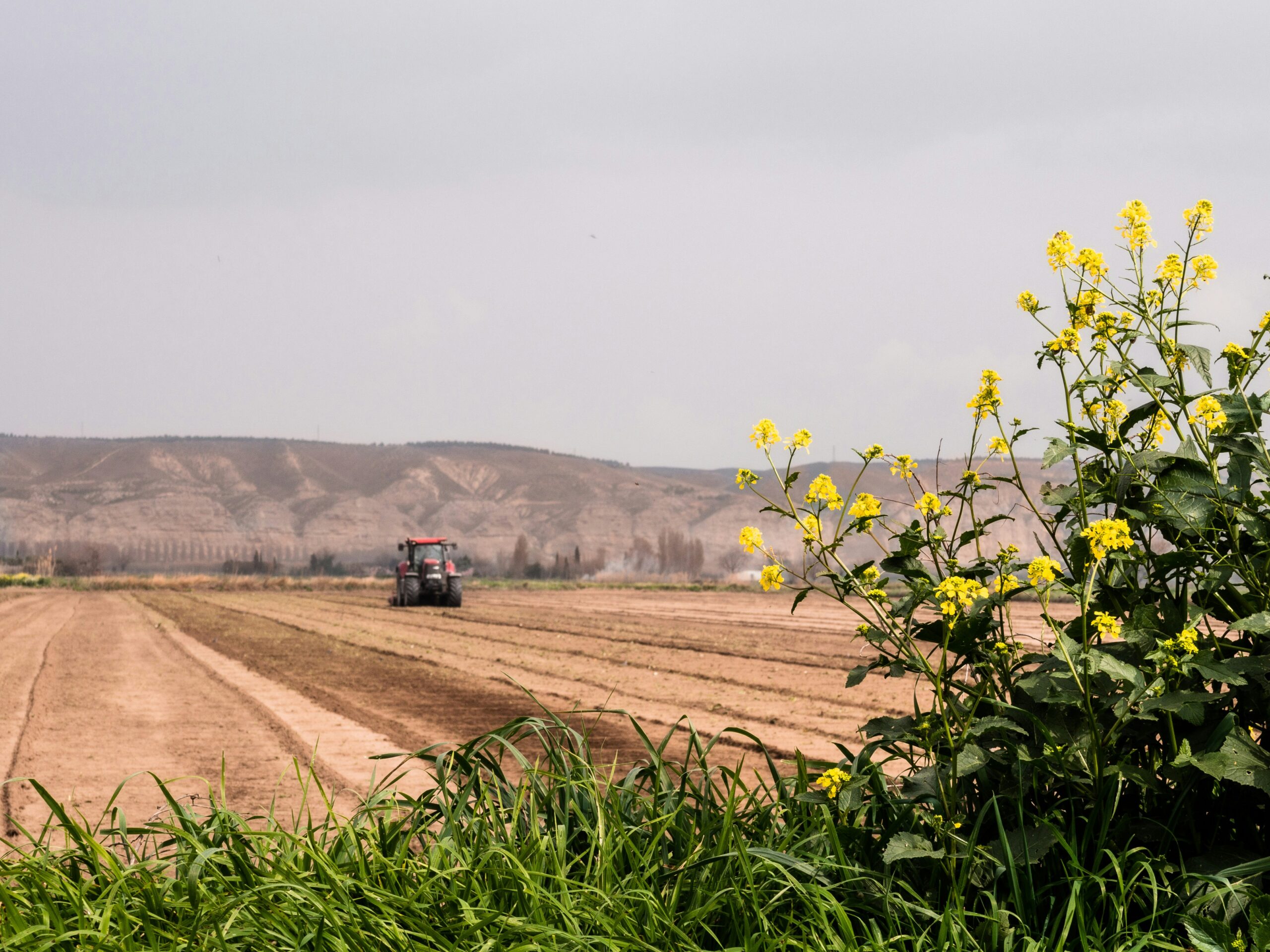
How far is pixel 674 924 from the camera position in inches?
114

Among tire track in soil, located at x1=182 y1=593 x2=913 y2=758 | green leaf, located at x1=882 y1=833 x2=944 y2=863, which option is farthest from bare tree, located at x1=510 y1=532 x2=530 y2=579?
green leaf, located at x1=882 y1=833 x2=944 y2=863

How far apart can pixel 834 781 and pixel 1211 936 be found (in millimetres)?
1018

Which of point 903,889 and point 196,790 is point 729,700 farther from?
point 903,889

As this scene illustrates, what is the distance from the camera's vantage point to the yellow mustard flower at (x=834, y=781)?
10.3ft

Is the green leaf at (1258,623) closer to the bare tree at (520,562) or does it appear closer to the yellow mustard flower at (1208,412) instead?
the yellow mustard flower at (1208,412)

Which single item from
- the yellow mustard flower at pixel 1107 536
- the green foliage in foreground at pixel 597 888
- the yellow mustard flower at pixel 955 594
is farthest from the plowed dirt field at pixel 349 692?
the yellow mustard flower at pixel 1107 536

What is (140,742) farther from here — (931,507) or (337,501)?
(337,501)

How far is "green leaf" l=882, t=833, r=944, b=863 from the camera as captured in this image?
2859 mm

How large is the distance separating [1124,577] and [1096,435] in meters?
0.45

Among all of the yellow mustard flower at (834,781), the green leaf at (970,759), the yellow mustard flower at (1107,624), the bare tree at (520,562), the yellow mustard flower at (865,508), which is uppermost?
the yellow mustard flower at (865,508)

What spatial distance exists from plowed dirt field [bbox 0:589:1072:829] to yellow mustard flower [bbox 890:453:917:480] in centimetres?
102

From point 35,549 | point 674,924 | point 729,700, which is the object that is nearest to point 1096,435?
point 674,924

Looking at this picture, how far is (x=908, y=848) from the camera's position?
289 centimetres

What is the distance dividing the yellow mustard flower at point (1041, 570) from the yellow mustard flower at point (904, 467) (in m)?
0.48
